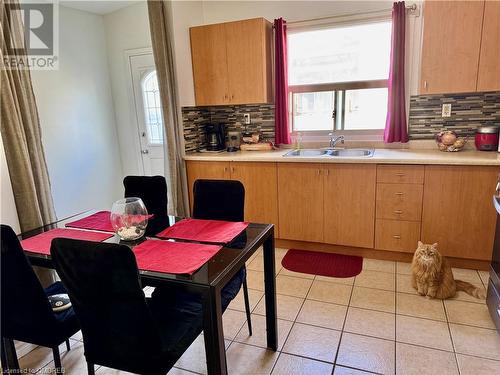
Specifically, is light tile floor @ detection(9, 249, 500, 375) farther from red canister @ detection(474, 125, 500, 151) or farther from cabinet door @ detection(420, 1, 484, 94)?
cabinet door @ detection(420, 1, 484, 94)

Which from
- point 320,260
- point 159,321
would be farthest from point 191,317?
point 320,260

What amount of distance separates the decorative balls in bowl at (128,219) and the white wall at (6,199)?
754mm

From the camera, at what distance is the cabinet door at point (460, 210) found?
2.54 meters

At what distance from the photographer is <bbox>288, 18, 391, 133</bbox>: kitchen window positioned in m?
3.27

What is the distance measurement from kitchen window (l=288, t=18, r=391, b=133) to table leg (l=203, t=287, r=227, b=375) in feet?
8.88

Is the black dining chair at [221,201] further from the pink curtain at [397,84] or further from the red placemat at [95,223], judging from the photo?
the pink curtain at [397,84]

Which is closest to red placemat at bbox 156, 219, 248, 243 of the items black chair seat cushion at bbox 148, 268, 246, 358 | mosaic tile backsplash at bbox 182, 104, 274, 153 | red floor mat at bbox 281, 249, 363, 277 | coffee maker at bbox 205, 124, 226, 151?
black chair seat cushion at bbox 148, 268, 246, 358

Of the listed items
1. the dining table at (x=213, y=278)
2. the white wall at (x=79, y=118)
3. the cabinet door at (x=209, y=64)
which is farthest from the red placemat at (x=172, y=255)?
the white wall at (x=79, y=118)

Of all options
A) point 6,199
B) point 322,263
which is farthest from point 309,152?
point 6,199

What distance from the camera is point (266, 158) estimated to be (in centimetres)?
315

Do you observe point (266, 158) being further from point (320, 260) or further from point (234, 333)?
point (234, 333)

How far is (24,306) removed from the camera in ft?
4.83

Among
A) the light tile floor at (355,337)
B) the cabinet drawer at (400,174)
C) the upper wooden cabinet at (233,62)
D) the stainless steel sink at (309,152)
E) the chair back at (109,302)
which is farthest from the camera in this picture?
the stainless steel sink at (309,152)

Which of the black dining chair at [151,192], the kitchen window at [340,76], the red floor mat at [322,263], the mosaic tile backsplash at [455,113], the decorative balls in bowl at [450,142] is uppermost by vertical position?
the kitchen window at [340,76]
